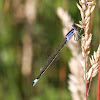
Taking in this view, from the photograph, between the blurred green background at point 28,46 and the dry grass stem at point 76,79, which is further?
the blurred green background at point 28,46

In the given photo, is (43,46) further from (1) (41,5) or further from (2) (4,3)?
(2) (4,3)

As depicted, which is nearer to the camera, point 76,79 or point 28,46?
point 76,79

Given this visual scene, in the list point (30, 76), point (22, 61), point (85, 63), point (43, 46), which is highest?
point (85, 63)

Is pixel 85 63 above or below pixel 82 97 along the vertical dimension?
above

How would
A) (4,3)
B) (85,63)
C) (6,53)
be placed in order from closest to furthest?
1. (85,63)
2. (4,3)
3. (6,53)

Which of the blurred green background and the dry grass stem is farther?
the blurred green background

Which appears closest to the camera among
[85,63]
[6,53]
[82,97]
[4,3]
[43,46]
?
[85,63]

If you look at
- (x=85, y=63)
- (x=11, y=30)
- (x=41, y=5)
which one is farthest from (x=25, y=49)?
(x=85, y=63)

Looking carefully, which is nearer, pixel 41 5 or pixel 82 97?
pixel 82 97
